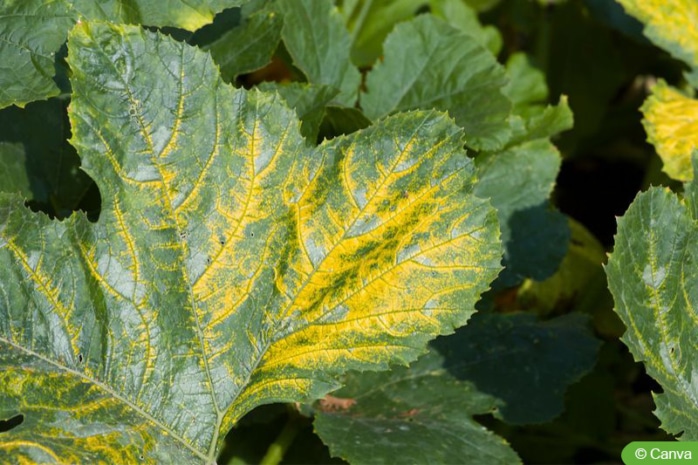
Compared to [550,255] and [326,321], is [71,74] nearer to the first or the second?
[326,321]

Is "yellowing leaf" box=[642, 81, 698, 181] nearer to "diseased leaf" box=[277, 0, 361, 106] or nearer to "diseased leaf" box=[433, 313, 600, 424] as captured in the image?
"diseased leaf" box=[433, 313, 600, 424]

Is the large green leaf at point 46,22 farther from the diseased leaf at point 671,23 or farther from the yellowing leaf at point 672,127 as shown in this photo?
the diseased leaf at point 671,23

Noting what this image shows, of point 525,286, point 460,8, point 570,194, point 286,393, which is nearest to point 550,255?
point 525,286

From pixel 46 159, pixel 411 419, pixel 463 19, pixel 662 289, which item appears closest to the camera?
pixel 662 289

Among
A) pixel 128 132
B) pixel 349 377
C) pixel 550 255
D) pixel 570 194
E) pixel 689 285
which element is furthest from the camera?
pixel 570 194

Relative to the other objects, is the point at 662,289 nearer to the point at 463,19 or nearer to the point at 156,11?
the point at 156,11

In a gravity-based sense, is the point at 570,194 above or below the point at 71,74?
below

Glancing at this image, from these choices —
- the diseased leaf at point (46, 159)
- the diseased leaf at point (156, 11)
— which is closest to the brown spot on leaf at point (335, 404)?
the diseased leaf at point (46, 159)

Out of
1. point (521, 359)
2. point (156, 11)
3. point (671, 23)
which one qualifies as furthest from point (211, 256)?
point (671, 23)
